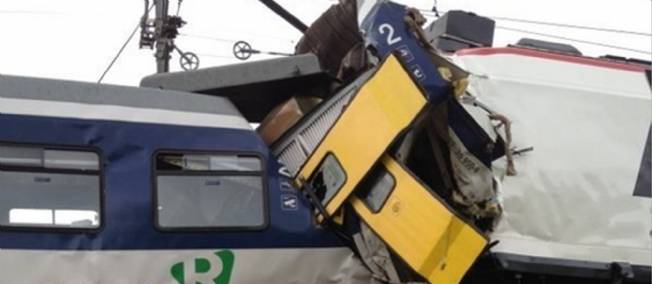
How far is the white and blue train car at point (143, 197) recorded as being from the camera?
562cm

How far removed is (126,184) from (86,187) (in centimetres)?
24

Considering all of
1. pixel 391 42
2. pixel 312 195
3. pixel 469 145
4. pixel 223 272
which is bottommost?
pixel 223 272

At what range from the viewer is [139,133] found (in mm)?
5977

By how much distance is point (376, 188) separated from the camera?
5949mm

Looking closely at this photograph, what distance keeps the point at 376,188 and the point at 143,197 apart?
4.70 ft

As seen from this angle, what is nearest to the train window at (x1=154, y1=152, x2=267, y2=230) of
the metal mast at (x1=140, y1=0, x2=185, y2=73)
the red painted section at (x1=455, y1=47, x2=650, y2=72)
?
the red painted section at (x1=455, y1=47, x2=650, y2=72)

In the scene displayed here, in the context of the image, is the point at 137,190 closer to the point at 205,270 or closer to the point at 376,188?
the point at 205,270

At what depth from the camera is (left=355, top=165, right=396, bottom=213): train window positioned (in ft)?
19.3

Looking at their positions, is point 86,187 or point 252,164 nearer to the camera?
point 86,187

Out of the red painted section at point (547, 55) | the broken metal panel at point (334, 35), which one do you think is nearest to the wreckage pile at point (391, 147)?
the broken metal panel at point (334, 35)

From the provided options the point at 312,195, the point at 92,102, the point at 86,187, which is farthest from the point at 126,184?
the point at 312,195

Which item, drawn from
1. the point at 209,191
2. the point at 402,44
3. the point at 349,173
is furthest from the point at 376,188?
the point at 209,191

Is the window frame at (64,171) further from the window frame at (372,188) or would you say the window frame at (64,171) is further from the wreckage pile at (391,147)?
the window frame at (372,188)

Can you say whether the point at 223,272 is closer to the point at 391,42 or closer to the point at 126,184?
the point at 126,184
